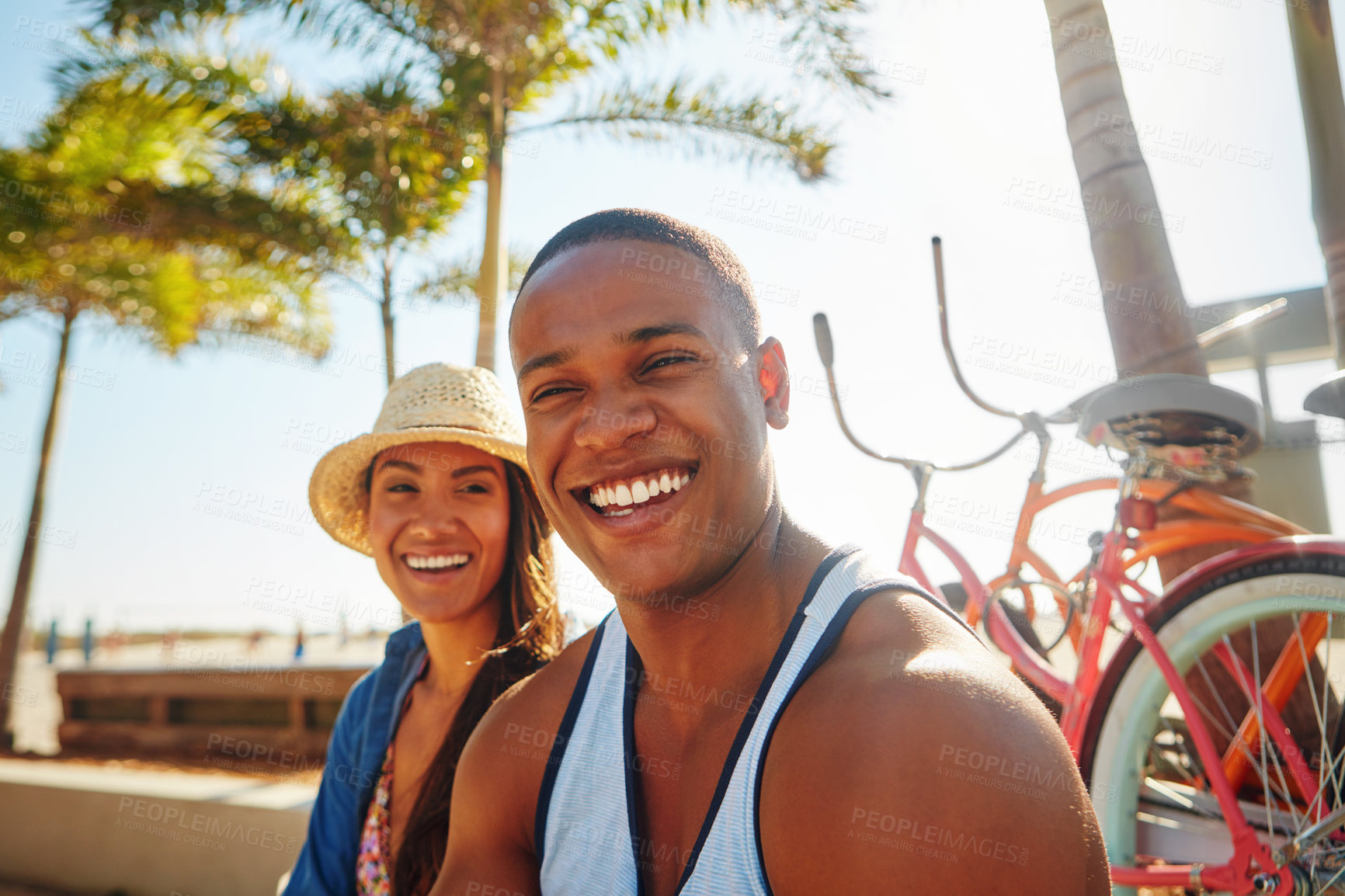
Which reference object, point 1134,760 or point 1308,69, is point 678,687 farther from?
point 1308,69

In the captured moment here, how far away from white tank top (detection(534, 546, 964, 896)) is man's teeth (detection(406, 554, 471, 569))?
883 millimetres

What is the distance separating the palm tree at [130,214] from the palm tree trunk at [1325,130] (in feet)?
25.4

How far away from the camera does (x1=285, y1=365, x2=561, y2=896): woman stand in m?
2.44

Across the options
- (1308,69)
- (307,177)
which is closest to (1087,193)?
(1308,69)

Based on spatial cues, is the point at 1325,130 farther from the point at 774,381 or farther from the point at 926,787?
the point at 926,787

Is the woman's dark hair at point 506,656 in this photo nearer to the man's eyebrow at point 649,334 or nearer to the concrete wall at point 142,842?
the man's eyebrow at point 649,334

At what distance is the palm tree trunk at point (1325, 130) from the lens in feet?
11.5

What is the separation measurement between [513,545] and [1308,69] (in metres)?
4.12

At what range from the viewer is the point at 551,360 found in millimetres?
1542

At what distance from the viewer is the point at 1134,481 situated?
243 centimetres

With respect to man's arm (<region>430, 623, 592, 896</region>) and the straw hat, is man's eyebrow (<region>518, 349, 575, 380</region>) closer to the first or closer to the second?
man's arm (<region>430, 623, 592, 896</region>)

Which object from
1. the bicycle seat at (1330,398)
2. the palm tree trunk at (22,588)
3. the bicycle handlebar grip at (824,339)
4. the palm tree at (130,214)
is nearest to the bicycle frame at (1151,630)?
the bicycle seat at (1330,398)

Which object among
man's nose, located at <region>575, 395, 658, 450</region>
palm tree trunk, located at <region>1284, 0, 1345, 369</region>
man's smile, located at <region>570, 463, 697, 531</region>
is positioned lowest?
man's smile, located at <region>570, 463, 697, 531</region>

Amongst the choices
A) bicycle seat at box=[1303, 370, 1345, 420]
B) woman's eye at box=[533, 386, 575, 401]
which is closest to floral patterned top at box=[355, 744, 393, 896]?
woman's eye at box=[533, 386, 575, 401]
